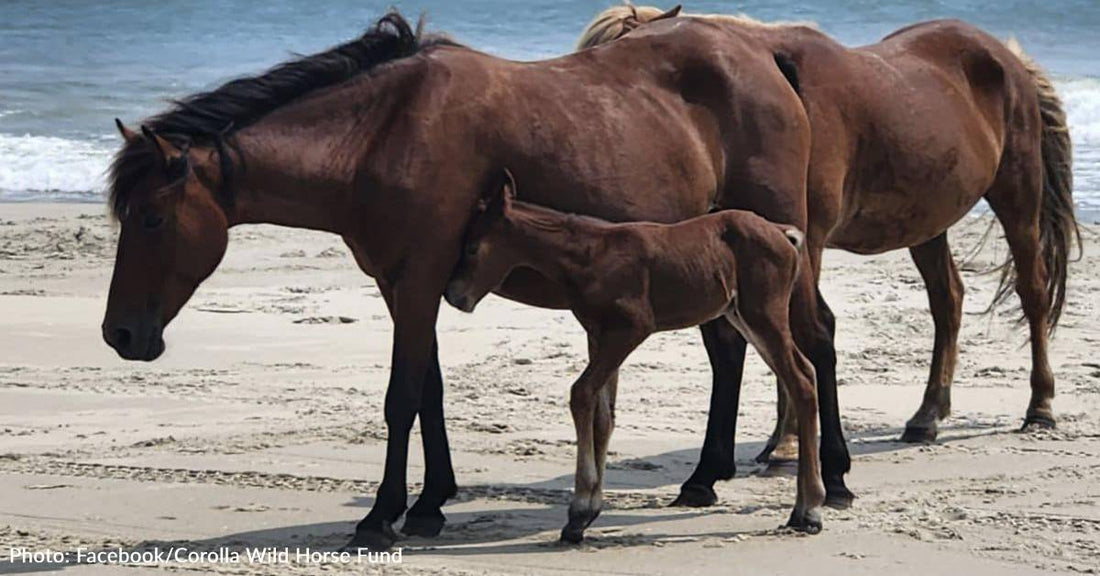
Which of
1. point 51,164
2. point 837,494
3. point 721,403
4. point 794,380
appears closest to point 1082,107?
point 51,164

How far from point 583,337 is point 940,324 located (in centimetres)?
192

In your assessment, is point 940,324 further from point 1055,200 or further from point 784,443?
point 784,443

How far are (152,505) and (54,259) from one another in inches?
227

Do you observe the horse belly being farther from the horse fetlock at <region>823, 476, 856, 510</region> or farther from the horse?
the horse fetlock at <region>823, 476, 856, 510</region>

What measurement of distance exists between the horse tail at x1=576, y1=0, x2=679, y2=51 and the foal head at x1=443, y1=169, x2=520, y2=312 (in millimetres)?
A: 2030

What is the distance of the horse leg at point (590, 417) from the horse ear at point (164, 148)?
4.59 ft

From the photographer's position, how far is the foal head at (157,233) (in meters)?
5.68

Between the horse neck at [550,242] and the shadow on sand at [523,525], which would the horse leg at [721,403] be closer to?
the shadow on sand at [523,525]

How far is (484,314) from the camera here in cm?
1009

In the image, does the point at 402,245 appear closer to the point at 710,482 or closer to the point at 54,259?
the point at 710,482

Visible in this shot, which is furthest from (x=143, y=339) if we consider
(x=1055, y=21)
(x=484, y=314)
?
(x=1055, y=21)

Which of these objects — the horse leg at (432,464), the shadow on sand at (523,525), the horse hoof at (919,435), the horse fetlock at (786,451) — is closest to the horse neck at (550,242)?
the horse leg at (432,464)

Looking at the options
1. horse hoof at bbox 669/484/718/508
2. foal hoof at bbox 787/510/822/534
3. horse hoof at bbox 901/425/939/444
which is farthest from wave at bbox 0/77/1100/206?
foal hoof at bbox 787/510/822/534

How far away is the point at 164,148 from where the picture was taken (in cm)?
563
